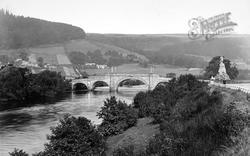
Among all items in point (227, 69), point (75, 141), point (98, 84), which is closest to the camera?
point (75, 141)

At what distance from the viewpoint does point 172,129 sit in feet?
93.7

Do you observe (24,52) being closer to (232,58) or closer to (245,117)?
(232,58)

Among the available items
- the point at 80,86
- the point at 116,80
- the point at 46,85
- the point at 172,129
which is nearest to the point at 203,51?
the point at 116,80

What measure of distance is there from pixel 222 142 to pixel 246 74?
93966mm

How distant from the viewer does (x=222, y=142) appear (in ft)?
70.3

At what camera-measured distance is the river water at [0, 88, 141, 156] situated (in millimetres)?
44209

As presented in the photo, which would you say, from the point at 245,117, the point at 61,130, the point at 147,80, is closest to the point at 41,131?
the point at 61,130

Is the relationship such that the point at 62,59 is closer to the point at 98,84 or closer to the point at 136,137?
the point at 98,84

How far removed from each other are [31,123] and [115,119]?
20.0 metres

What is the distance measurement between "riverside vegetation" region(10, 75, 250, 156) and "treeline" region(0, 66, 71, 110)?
149ft

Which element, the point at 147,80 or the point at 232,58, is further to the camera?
the point at 232,58

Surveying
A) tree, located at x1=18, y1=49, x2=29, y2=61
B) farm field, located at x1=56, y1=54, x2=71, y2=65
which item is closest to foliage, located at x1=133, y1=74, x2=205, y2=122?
farm field, located at x1=56, y1=54, x2=71, y2=65

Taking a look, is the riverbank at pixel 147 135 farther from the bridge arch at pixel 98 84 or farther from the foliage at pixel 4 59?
the foliage at pixel 4 59

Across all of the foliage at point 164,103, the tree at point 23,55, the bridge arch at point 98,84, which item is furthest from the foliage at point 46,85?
the tree at point 23,55
